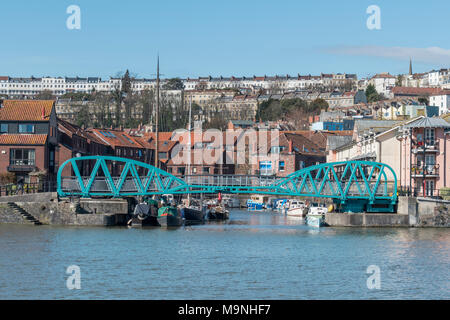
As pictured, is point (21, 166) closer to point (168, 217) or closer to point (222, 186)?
point (168, 217)

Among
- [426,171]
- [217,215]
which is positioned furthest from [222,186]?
[217,215]

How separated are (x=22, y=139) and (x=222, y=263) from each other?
3750cm

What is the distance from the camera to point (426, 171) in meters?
67.0

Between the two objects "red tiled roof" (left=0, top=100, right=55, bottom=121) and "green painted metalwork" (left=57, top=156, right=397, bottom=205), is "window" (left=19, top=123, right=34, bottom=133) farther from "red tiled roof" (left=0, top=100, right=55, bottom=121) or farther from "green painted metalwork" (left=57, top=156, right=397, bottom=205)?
"green painted metalwork" (left=57, top=156, right=397, bottom=205)

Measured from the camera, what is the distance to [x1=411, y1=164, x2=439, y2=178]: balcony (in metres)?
66.8

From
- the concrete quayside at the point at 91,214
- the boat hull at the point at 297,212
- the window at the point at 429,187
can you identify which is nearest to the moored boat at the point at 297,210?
the boat hull at the point at 297,212

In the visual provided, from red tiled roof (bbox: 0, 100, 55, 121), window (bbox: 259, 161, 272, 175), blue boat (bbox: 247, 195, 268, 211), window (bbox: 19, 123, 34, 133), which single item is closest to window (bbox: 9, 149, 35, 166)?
window (bbox: 19, 123, 34, 133)

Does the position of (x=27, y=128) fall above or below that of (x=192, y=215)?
above

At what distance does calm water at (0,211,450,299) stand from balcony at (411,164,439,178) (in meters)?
7.01

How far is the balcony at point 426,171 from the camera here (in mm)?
66750

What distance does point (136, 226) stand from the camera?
65.1 metres

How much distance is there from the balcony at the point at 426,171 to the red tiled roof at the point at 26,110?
31960 mm

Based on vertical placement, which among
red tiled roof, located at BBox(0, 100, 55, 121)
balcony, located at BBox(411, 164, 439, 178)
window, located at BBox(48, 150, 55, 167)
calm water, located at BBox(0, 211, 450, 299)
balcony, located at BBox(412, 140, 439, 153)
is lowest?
calm water, located at BBox(0, 211, 450, 299)
